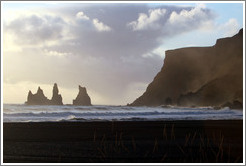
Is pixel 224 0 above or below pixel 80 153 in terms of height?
above

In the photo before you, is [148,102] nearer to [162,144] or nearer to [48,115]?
[48,115]

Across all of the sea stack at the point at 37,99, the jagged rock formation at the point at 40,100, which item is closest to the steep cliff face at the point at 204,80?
the jagged rock formation at the point at 40,100

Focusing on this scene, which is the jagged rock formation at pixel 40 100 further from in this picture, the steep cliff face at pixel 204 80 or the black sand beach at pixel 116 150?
the black sand beach at pixel 116 150

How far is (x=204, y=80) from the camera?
160 ft

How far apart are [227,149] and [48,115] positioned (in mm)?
24426

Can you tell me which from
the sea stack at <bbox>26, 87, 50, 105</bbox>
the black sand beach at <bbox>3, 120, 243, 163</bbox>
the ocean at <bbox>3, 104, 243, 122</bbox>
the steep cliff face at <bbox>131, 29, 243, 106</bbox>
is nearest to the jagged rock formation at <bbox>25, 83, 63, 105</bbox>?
the sea stack at <bbox>26, 87, 50, 105</bbox>

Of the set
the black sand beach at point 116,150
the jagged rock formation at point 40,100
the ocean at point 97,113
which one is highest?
the jagged rock formation at point 40,100

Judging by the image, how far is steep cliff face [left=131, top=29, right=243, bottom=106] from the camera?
42844mm

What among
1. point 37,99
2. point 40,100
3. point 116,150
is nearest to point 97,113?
point 37,99

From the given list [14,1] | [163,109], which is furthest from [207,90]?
[14,1]

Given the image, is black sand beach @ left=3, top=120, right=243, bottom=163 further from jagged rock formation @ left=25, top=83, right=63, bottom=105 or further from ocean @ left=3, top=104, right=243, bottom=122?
jagged rock formation @ left=25, top=83, right=63, bottom=105

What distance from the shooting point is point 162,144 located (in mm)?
14828

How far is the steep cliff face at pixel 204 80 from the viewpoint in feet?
141

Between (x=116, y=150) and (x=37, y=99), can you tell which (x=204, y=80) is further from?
(x=116, y=150)
